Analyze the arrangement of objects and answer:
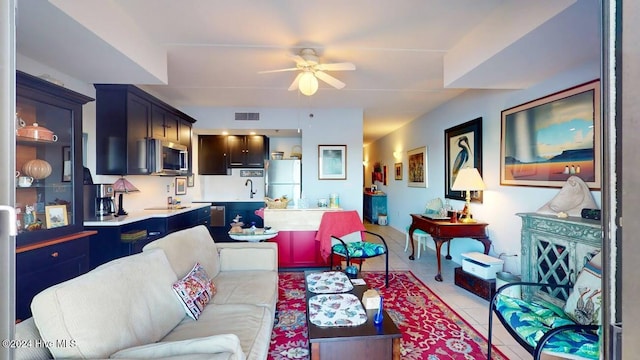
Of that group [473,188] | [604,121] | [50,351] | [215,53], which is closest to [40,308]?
[50,351]

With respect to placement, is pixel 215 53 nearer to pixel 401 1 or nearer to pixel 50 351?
pixel 401 1

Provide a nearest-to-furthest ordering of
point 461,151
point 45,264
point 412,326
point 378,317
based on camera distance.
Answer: point 378,317 < point 45,264 < point 412,326 < point 461,151

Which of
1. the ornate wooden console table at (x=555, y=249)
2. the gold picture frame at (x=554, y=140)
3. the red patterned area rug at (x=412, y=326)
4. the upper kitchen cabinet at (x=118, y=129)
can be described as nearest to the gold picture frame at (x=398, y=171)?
the gold picture frame at (x=554, y=140)

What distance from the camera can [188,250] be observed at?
226 centimetres

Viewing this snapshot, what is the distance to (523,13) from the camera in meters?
1.96

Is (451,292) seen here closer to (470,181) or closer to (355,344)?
(470,181)

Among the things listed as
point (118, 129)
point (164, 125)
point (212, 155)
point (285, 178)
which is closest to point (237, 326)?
point (118, 129)

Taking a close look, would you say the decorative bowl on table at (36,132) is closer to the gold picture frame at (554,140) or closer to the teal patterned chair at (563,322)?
the teal patterned chair at (563,322)

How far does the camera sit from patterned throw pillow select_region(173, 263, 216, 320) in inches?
70.0

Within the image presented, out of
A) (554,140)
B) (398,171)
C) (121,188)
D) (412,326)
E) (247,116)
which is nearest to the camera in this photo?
(412,326)

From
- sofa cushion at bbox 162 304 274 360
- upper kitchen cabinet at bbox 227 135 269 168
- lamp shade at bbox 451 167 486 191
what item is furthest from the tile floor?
upper kitchen cabinet at bbox 227 135 269 168

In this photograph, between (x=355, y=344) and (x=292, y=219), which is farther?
(x=292, y=219)

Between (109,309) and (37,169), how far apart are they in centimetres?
174

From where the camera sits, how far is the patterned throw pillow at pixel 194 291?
178 centimetres
